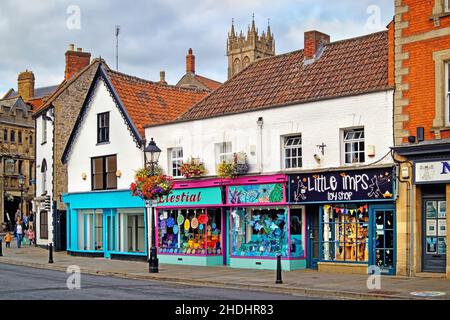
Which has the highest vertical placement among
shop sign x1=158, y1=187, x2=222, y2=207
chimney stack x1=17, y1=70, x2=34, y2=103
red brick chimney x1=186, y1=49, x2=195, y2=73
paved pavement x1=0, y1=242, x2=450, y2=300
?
red brick chimney x1=186, y1=49, x2=195, y2=73

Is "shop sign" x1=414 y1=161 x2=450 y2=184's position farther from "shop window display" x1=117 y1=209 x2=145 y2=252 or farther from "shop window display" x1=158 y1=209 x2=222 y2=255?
"shop window display" x1=117 y1=209 x2=145 y2=252

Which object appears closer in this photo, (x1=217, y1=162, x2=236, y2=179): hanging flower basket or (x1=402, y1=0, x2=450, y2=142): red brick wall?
(x1=402, y1=0, x2=450, y2=142): red brick wall

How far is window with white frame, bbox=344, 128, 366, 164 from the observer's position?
25.2 m

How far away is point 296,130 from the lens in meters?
27.0


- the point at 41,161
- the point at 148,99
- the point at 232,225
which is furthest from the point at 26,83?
the point at 232,225

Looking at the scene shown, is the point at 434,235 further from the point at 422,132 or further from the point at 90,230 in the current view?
the point at 90,230

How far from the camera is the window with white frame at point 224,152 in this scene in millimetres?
29653

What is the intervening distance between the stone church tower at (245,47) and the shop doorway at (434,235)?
105967 millimetres

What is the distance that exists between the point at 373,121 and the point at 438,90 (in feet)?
8.84

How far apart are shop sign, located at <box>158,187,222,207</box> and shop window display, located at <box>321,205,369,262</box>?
17.0 ft

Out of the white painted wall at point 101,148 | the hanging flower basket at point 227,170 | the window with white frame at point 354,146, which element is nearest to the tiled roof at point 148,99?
the white painted wall at point 101,148

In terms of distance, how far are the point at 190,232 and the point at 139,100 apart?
844 centimetres

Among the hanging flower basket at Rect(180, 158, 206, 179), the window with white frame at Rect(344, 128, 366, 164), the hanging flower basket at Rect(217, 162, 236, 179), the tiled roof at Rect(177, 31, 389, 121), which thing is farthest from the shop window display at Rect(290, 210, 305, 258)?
the hanging flower basket at Rect(180, 158, 206, 179)

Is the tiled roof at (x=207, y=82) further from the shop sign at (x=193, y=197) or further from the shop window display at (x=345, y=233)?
the shop window display at (x=345, y=233)
